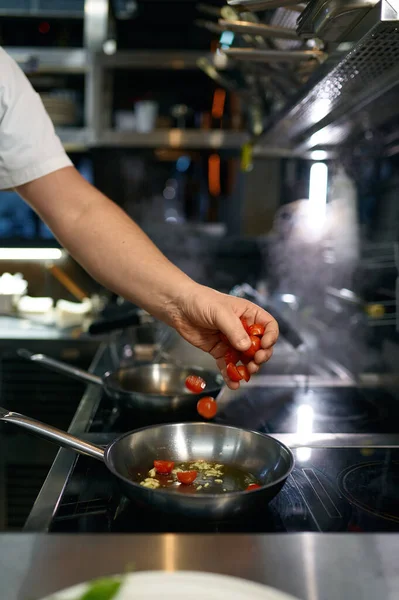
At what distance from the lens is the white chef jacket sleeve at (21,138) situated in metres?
1.39

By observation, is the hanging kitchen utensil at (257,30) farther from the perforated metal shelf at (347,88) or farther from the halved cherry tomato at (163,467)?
the halved cherry tomato at (163,467)

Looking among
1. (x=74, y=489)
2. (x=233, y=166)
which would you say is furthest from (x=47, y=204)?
(x=233, y=166)

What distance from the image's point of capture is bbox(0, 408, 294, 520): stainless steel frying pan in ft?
2.72

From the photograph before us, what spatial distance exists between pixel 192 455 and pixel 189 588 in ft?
1.59

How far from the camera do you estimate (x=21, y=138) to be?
143cm

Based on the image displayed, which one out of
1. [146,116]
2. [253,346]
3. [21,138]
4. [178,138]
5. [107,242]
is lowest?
[253,346]

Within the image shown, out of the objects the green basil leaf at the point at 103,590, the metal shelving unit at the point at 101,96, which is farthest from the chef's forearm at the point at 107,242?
the metal shelving unit at the point at 101,96

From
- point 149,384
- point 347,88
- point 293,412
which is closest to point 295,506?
point 293,412

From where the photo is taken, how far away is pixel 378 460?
120cm

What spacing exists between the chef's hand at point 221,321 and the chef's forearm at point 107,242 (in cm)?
3

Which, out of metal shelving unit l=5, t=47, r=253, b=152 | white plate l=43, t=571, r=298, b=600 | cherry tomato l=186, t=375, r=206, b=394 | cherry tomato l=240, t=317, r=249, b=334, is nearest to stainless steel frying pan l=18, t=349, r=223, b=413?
cherry tomato l=186, t=375, r=206, b=394

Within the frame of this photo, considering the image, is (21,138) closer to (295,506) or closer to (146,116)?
(295,506)

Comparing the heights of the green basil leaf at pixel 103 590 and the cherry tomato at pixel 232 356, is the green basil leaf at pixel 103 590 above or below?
below

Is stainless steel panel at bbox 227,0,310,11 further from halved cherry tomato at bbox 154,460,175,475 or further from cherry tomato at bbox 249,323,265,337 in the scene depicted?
halved cherry tomato at bbox 154,460,175,475
